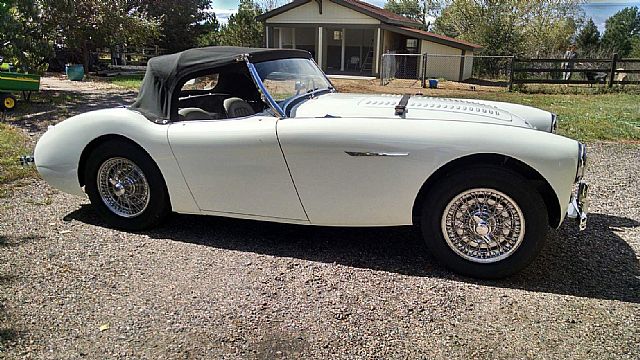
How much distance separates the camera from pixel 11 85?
34.6ft

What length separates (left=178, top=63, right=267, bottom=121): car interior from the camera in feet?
13.0

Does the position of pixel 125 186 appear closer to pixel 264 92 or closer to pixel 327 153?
pixel 264 92

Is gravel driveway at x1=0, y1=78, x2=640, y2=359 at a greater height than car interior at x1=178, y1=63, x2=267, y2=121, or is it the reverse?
car interior at x1=178, y1=63, x2=267, y2=121

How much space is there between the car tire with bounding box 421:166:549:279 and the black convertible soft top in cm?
185

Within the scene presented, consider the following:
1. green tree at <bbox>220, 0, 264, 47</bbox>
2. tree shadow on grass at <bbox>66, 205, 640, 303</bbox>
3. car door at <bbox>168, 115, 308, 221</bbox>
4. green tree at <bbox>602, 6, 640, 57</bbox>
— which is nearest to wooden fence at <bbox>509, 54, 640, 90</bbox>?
tree shadow on grass at <bbox>66, 205, 640, 303</bbox>

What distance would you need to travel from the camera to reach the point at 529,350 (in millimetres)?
2529

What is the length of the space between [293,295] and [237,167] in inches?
41.4

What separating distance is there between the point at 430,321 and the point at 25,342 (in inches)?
87.0

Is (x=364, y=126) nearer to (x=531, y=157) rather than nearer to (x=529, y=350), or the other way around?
(x=531, y=157)

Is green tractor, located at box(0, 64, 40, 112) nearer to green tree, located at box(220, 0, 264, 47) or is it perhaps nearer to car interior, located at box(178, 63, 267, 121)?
car interior, located at box(178, 63, 267, 121)

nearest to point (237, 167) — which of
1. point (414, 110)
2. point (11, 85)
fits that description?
point (414, 110)

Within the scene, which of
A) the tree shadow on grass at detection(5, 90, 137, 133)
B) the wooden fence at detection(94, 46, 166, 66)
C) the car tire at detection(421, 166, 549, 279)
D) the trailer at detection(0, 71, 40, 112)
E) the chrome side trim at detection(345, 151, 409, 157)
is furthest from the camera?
the wooden fence at detection(94, 46, 166, 66)

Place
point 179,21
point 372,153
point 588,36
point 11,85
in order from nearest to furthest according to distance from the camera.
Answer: point 372,153
point 11,85
point 179,21
point 588,36

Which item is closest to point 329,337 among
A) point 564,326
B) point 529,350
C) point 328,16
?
point 529,350
